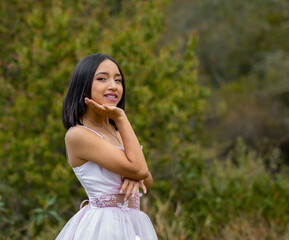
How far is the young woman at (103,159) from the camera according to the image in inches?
88.4

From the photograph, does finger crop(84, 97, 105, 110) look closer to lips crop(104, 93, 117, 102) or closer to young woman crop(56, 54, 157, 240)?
young woman crop(56, 54, 157, 240)

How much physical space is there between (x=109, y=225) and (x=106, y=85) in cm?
78

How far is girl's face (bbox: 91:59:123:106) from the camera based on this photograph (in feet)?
7.75

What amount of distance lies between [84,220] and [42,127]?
3553 millimetres

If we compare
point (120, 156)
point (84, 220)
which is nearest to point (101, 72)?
point (120, 156)

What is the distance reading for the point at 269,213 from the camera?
199 inches

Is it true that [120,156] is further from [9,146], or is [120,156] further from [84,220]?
[9,146]

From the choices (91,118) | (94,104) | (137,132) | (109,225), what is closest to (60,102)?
(137,132)

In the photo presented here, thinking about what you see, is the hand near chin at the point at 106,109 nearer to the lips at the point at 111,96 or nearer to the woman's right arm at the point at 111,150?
the woman's right arm at the point at 111,150

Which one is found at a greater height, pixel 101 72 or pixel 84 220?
pixel 101 72

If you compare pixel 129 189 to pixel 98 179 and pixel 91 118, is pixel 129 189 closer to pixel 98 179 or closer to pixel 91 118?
pixel 98 179

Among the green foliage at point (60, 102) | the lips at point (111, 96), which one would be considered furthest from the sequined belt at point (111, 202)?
the green foliage at point (60, 102)

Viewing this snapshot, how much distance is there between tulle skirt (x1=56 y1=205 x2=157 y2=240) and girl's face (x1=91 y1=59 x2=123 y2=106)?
62 cm

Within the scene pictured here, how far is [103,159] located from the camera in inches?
88.0
